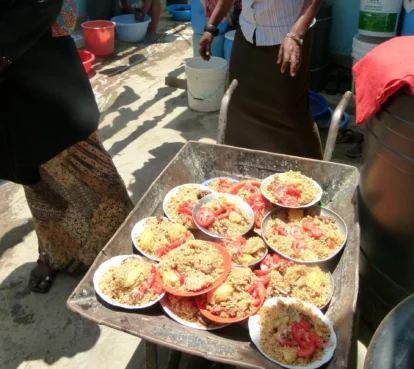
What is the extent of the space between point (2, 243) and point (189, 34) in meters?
5.90

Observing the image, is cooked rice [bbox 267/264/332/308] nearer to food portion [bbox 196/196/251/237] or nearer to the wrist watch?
food portion [bbox 196/196/251/237]

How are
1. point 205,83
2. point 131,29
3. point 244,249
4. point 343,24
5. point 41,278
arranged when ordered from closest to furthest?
1. point 244,249
2. point 41,278
3. point 205,83
4. point 343,24
5. point 131,29

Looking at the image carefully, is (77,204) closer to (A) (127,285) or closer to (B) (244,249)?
(A) (127,285)

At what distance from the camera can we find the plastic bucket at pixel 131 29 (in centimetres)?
729

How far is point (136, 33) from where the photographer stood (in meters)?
7.39

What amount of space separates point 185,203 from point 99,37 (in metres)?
5.28

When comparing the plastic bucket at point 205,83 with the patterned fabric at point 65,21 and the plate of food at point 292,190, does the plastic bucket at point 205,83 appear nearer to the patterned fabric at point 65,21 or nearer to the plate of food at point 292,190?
the patterned fabric at point 65,21

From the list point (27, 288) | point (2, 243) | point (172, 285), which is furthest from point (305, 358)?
point (2, 243)

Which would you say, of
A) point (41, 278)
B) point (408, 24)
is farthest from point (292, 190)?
point (408, 24)

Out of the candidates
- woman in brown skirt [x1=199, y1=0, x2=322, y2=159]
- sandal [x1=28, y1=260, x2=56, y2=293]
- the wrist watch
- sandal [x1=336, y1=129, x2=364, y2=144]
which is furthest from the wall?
sandal [x1=28, y1=260, x2=56, y2=293]

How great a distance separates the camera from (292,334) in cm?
149

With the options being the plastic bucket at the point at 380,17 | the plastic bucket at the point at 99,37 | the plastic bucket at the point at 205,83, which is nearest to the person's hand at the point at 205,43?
the plastic bucket at the point at 205,83

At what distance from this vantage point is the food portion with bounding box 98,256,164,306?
165 centimetres

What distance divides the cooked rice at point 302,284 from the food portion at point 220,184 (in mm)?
651
